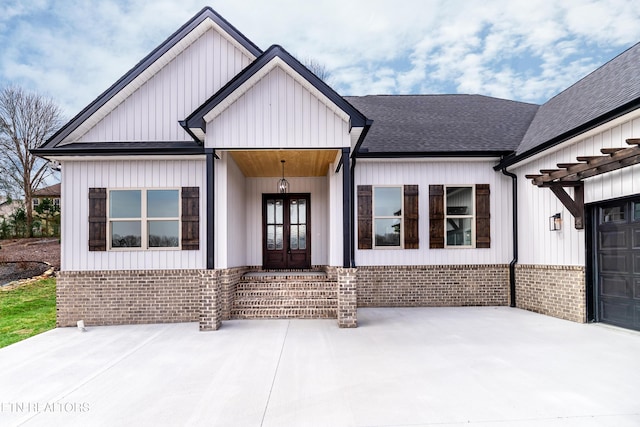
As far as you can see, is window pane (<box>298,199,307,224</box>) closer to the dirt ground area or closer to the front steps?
the front steps

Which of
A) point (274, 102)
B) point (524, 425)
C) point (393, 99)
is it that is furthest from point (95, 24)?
point (524, 425)

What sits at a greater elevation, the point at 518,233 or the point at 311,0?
the point at 311,0

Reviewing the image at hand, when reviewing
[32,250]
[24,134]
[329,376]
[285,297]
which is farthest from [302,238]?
[24,134]

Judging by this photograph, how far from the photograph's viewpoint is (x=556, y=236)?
8.10 meters

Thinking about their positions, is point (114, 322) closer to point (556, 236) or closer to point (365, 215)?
point (365, 215)

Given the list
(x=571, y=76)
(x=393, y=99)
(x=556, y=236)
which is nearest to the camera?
(x=556, y=236)

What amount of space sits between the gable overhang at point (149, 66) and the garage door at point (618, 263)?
7.59 m

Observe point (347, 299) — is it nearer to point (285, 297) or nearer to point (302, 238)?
point (285, 297)

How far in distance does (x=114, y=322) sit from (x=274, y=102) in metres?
5.57

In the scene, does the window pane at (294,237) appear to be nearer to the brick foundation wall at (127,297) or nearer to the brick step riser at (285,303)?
the brick step riser at (285,303)

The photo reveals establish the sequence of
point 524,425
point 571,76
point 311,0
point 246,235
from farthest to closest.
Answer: point 571,76 < point 311,0 < point 246,235 < point 524,425

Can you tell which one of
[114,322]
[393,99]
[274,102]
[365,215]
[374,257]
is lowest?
[114,322]

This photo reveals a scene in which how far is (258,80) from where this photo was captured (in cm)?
754

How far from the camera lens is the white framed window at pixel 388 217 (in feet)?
31.7
